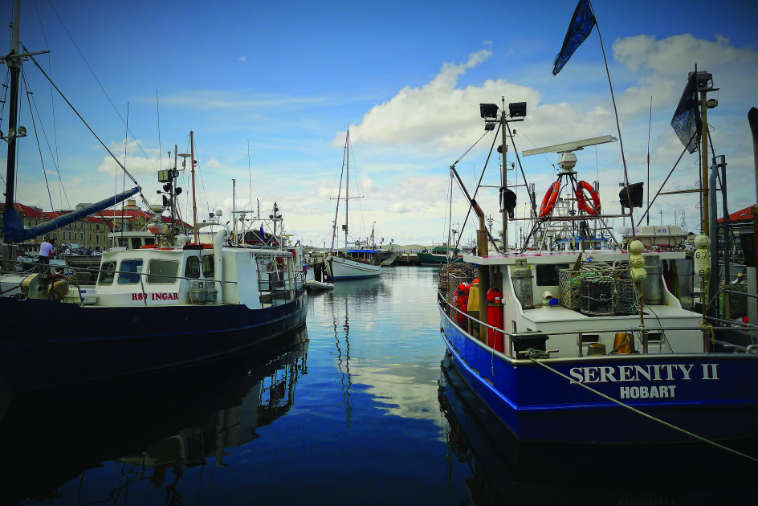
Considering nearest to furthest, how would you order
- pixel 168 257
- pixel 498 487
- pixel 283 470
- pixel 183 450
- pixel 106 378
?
pixel 498 487 → pixel 283 470 → pixel 183 450 → pixel 106 378 → pixel 168 257

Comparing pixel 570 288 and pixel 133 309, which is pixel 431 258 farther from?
pixel 570 288

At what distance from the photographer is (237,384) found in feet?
38.8

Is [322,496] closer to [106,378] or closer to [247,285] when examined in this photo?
[106,378]

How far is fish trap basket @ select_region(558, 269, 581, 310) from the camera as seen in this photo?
859 cm

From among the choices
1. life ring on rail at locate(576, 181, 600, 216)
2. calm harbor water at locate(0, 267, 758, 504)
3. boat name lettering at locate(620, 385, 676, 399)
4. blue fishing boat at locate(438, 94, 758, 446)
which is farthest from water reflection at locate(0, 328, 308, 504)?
life ring on rail at locate(576, 181, 600, 216)

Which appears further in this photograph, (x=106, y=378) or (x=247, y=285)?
(x=247, y=285)

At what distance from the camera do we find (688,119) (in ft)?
38.8

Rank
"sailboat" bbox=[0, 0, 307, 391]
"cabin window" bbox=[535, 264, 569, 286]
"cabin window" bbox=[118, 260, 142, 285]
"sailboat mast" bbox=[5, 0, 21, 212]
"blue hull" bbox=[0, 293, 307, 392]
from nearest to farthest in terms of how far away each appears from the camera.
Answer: "blue hull" bbox=[0, 293, 307, 392], "sailboat" bbox=[0, 0, 307, 391], "cabin window" bbox=[535, 264, 569, 286], "sailboat mast" bbox=[5, 0, 21, 212], "cabin window" bbox=[118, 260, 142, 285]

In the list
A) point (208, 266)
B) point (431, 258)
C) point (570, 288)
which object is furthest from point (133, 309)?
point (431, 258)

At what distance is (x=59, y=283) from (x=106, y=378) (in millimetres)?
2593

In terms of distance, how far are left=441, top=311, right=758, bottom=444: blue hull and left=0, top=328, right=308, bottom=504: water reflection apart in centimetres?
518

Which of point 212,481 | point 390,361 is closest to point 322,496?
point 212,481

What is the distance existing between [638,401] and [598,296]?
87.8 inches

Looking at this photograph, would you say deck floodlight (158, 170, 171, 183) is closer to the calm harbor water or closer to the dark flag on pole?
the calm harbor water
